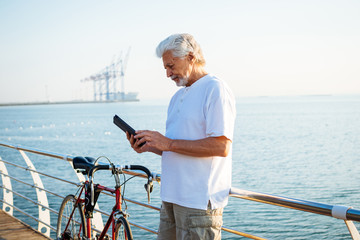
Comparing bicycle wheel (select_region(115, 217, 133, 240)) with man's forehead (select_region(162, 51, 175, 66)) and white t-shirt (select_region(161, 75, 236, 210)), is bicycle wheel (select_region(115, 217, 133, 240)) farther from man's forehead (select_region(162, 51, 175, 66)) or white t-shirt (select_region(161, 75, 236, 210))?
man's forehead (select_region(162, 51, 175, 66))

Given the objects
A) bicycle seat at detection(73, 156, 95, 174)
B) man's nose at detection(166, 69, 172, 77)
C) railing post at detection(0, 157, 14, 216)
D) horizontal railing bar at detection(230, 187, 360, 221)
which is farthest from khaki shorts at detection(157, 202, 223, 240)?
railing post at detection(0, 157, 14, 216)

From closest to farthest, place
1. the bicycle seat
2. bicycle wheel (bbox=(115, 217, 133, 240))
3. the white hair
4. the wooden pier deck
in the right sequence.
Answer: the white hair → bicycle wheel (bbox=(115, 217, 133, 240)) → the bicycle seat → the wooden pier deck

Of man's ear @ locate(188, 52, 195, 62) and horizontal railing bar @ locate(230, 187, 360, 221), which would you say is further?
man's ear @ locate(188, 52, 195, 62)

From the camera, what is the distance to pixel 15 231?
11.7 feet

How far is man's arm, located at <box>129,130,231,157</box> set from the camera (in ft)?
4.57

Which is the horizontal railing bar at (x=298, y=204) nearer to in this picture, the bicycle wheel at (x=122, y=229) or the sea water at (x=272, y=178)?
the bicycle wheel at (x=122, y=229)

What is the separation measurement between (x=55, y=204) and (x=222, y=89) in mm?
10562

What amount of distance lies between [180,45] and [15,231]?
2.90 m

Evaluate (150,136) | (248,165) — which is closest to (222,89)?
(150,136)

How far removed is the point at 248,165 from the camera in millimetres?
19562

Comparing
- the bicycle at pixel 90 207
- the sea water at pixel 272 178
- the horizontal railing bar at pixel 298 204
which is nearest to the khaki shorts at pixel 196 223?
the horizontal railing bar at pixel 298 204

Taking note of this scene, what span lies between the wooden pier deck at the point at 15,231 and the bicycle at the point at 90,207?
0.59 m

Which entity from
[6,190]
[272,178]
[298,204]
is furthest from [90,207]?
[272,178]

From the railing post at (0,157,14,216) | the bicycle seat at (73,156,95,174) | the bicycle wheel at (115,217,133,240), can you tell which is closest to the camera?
the bicycle wheel at (115,217,133,240)
